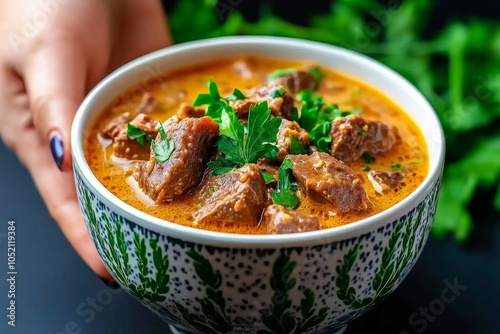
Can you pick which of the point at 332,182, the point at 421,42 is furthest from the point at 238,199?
the point at 421,42

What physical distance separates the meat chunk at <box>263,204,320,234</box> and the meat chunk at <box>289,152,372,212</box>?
0.11 m

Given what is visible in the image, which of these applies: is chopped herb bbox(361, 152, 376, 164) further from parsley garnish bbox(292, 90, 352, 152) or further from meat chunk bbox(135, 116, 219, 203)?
meat chunk bbox(135, 116, 219, 203)

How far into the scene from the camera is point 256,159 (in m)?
2.05

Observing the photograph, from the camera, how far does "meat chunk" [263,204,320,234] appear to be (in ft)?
5.96

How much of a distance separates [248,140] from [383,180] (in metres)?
0.41

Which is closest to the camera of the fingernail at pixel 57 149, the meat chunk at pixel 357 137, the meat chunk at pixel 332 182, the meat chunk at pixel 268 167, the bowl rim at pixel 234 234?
the bowl rim at pixel 234 234

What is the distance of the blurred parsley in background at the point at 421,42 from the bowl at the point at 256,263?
1.35 m

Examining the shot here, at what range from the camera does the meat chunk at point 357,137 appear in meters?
2.18

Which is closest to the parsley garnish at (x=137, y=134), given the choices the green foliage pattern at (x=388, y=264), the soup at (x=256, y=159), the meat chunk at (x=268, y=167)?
the soup at (x=256, y=159)

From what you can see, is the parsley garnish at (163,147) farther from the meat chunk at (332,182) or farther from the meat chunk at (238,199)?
the meat chunk at (332,182)

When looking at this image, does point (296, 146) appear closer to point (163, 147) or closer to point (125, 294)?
point (163, 147)

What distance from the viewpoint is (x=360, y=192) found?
6.51ft

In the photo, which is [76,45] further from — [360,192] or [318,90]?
[360,192]

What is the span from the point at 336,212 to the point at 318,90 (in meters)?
0.79
